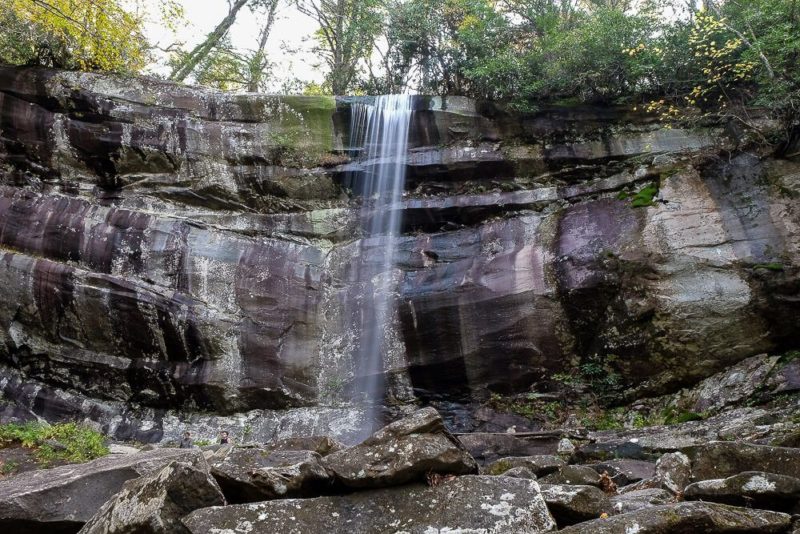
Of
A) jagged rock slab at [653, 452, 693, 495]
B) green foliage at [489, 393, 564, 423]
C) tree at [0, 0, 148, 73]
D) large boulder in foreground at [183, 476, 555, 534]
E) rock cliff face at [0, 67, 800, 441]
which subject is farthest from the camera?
tree at [0, 0, 148, 73]

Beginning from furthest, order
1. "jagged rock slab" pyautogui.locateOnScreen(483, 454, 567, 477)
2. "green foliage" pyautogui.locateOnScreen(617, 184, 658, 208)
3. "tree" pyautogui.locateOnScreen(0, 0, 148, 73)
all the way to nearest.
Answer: "tree" pyautogui.locateOnScreen(0, 0, 148, 73) < "green foliage" pyautogui.locateOnScreen(617, 184, 658, 208) < "jagged rock slab" pyautogui.locateOnScreen(483, 454, 567, 477)

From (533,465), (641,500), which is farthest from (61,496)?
(641,500)

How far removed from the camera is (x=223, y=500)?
3770mm

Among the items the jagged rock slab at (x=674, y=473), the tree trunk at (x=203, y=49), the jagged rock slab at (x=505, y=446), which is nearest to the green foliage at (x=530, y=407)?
the jagged rock slab at (x=505, y=446)

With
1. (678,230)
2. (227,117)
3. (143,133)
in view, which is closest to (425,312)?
(678,230)

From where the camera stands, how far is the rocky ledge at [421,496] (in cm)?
324

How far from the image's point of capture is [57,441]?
9.48 meters

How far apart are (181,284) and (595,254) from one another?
8.80 m

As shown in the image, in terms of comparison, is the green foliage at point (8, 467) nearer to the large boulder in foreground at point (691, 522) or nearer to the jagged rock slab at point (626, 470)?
the jagged rock slab at point (626, 470)

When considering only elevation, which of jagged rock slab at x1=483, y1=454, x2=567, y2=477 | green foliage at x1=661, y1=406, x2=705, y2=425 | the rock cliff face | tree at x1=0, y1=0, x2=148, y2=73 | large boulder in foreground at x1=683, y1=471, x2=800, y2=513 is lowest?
green foliage at x1=661, y1=406, x2=705, y2=425

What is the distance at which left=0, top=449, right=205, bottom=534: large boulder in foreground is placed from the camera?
486cm

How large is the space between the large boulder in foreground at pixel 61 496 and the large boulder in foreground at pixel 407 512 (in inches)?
49.4

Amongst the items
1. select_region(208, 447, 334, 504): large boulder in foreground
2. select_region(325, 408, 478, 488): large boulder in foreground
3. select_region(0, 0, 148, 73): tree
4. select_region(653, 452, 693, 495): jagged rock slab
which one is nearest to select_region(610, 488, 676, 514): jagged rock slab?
select_region(653, 452, 693, 495): jagged rock slab

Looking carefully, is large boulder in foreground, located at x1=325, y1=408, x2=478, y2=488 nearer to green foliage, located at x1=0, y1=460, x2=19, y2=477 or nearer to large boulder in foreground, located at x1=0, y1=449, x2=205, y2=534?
large boulder in foreground, located at x1=0, y1=449, x2=205, y2=534
